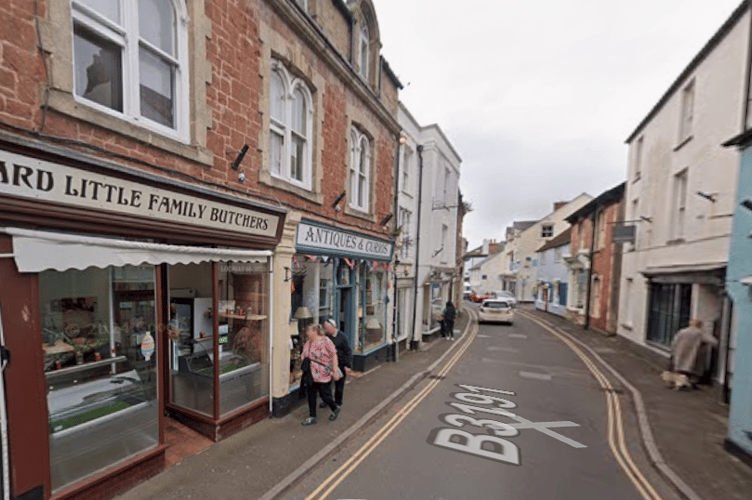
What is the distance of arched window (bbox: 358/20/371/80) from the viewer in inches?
357

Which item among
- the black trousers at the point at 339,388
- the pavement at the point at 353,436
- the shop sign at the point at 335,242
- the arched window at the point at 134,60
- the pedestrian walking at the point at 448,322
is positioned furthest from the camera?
the pedestrian walking at the point at 448,322

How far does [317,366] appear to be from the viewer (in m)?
5.86

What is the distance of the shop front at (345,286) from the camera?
23.1 feet

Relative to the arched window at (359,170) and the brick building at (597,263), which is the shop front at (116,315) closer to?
the arched window at (359,170)

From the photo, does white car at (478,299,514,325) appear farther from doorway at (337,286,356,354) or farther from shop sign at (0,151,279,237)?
shop sign at (0,151,279,237)

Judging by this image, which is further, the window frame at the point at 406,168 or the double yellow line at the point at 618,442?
the window frame at the point at 406,168

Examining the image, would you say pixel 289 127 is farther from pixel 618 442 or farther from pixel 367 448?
pixel 618 442

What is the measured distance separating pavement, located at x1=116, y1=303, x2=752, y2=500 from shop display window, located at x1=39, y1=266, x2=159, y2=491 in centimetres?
70

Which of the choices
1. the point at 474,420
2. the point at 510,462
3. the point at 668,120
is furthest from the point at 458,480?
the point at 668,120

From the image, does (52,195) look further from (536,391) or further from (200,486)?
(536,391)

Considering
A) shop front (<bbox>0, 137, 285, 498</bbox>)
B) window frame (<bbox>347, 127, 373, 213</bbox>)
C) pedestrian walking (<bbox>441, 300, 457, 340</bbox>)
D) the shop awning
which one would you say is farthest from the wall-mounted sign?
the shop awning

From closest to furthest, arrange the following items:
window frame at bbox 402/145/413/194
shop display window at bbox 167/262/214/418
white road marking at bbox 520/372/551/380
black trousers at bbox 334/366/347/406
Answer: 1. shop display window at bbox 167/262/214/418
2. black trousers at bbox 334/366/347/406
3. white road marking at bbox 520/372/551/380
4. window frame at bbox 402/145/413/194

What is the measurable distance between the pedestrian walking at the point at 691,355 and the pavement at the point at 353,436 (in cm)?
34

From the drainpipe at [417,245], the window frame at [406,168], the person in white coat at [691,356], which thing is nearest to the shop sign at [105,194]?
the window frame at [406,168]
